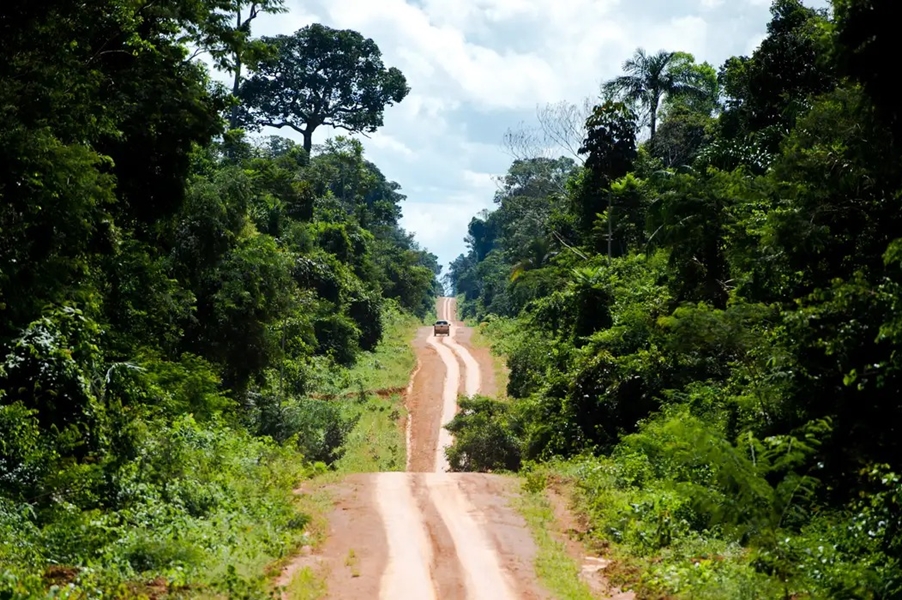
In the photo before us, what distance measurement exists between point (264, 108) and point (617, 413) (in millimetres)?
48805

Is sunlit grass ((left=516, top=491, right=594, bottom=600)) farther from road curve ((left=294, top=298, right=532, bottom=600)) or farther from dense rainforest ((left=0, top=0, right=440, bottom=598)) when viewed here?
dense rainforest ((left=0, top=0, right=440, bottom=598))

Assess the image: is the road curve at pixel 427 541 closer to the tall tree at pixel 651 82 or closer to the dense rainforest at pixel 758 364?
the dense rainforest at pixel 758 364

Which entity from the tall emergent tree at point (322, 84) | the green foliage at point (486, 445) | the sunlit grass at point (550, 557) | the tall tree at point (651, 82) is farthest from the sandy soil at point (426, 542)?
the tall emergent tree at point (322, 84)

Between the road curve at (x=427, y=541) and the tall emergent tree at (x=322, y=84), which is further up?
the tall emergent tree at (x=322, y=84)

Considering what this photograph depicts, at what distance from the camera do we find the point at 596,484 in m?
17.6

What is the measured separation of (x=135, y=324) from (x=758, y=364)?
46.6ft

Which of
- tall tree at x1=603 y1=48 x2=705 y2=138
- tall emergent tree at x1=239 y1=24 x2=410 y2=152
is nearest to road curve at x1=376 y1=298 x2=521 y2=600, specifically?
tall tree at x1=603 y1=48 x2=705 y2=138

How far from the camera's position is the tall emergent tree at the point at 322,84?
6531 centimetres

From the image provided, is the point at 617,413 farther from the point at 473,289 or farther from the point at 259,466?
the point at 473,289

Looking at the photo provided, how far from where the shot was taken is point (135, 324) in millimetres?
21062

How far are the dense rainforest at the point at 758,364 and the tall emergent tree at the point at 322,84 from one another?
36364mm

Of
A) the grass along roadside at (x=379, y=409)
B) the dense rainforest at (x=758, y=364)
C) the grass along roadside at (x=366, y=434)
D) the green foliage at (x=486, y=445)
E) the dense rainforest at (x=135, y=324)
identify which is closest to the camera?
the dense rainforest at (x=758, y=364)

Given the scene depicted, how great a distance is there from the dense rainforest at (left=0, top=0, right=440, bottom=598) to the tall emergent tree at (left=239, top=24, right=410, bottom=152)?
32.8 m

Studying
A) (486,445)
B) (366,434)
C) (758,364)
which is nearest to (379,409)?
(366,434)
